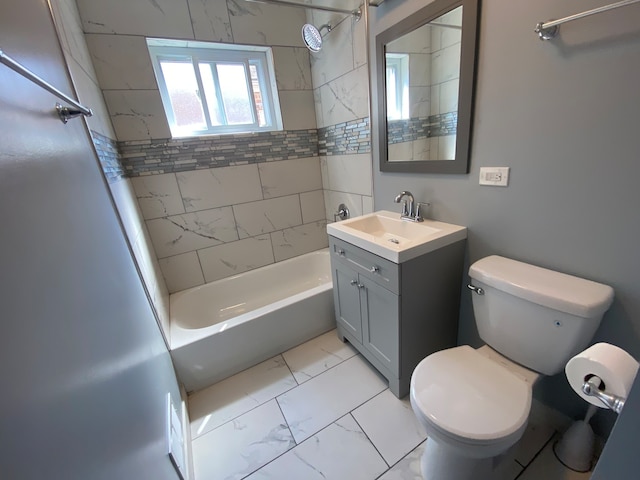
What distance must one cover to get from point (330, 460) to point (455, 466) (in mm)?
527

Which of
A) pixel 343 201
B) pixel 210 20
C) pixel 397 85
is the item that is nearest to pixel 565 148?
pixel 397 85

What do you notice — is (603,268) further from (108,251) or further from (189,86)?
(189,86)

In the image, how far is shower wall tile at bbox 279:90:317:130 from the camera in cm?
219

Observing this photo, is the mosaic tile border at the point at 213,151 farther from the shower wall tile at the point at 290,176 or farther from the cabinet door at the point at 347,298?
the cabinet door at the point at 347,298

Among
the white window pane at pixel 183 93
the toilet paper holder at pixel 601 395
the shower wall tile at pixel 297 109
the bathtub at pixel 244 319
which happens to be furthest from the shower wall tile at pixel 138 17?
the toilet paper holder at pixel 601 395

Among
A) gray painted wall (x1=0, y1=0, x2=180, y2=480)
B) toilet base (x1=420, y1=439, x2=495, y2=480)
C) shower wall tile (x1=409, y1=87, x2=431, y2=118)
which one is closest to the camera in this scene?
gray painted wall (x1=0, y1=0, x2=180, y2=480)

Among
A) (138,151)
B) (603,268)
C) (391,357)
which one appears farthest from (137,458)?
(138,151)

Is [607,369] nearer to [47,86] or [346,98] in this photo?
[47,86]

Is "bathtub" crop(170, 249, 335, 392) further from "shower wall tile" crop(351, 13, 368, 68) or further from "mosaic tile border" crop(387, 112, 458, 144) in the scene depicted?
"shower wall tile" crop(351, 13, 368, 68)

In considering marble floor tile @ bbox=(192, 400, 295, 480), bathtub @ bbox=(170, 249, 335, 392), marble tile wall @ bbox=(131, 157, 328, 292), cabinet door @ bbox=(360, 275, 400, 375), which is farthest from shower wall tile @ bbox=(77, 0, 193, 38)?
marble floor tile @ bbox=(192, 400, 295, 480)

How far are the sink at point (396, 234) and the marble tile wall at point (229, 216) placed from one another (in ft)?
3.02

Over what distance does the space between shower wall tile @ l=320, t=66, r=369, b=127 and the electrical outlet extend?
88cm

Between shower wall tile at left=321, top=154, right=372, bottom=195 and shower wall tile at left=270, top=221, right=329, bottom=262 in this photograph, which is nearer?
shower wall tile at left=321, top=154, right=372, bottom=195

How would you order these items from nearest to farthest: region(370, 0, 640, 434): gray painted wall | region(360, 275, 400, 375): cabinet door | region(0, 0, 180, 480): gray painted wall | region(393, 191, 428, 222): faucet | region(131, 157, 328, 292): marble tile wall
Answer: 1. region(0, 0, 180, 480): gray painted wall
2. region(370, 0, 640, 434): gray painted wall
3. region(360, 275, 400, 375): cabinet door
4. region(393, 191, 428, 222): faucet
5. region(131, 157, 328, 292): marble tile wall
